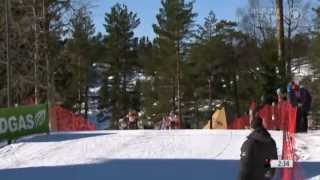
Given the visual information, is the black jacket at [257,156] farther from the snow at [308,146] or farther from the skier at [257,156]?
the snow at [308,146]

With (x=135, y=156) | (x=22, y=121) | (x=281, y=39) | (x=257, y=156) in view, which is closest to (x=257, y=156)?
(x=257, y=156)

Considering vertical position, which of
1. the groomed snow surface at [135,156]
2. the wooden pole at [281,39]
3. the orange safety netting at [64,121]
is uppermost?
the wooden pole at [281,39]

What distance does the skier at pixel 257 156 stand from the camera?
8836mm

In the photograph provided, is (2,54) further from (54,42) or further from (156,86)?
(156,86)

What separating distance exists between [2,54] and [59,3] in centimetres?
497

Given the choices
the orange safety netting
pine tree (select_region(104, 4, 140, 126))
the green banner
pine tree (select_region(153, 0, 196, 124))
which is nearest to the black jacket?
the green banner

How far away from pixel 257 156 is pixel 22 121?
16.4 metres

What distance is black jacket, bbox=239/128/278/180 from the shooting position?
348 inches

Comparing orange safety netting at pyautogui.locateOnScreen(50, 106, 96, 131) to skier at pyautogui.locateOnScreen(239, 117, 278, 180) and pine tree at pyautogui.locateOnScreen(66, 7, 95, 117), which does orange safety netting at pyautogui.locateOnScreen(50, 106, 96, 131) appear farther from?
pine tree at pyautogui.locateOnScreen(66, 7, 95, 117)

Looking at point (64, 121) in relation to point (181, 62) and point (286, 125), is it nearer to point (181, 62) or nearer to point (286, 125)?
point (286, 125)

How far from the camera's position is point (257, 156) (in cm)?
883

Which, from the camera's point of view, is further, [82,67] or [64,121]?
[82,67]

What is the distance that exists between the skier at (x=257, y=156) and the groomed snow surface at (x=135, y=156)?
6162 millimetres

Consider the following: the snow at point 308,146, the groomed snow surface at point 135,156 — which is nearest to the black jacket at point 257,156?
the groomed snow surface at point 135,156
